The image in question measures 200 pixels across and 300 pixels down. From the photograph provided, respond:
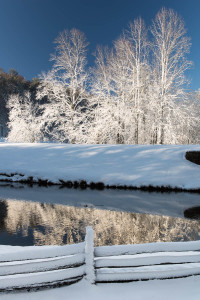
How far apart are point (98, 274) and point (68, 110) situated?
68.4 feet

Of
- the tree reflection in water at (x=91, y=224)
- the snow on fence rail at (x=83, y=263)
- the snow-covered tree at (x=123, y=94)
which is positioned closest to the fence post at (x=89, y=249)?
the snow on fence rail at (x=83, y=263)

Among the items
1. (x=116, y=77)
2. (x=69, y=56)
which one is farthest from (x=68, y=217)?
(x=69, y=56)

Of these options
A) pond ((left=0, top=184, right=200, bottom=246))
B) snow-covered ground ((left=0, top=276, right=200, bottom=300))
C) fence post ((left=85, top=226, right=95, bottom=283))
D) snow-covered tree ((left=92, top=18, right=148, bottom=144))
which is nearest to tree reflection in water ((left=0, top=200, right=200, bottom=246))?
pond ((left=0, top=184, right=200, bottom=246))

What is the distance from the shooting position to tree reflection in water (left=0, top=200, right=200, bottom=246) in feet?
19.6

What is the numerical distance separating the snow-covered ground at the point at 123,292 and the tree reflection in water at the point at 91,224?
9.06 feet

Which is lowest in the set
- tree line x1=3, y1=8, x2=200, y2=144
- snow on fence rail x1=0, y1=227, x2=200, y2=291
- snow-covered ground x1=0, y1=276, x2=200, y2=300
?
snow-covered ground x1=0, y1=276, x2=200, y2=300

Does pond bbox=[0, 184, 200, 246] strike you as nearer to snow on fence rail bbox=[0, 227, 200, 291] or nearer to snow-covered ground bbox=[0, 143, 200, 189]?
snow-covered ground bbox=[0, 143, 200, 189]

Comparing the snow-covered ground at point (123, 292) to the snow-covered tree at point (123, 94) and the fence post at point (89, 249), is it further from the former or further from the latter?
the snow-covered tree at point (123, 94)

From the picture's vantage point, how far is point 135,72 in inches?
875

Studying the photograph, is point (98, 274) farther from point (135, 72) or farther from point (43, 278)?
point (135, 72)

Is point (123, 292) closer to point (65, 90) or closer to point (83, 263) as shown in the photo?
point (83, 263)

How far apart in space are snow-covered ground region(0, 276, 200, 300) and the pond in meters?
2.78

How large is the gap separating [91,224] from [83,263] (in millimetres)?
4478

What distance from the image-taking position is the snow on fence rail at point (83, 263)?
8.63 feet
